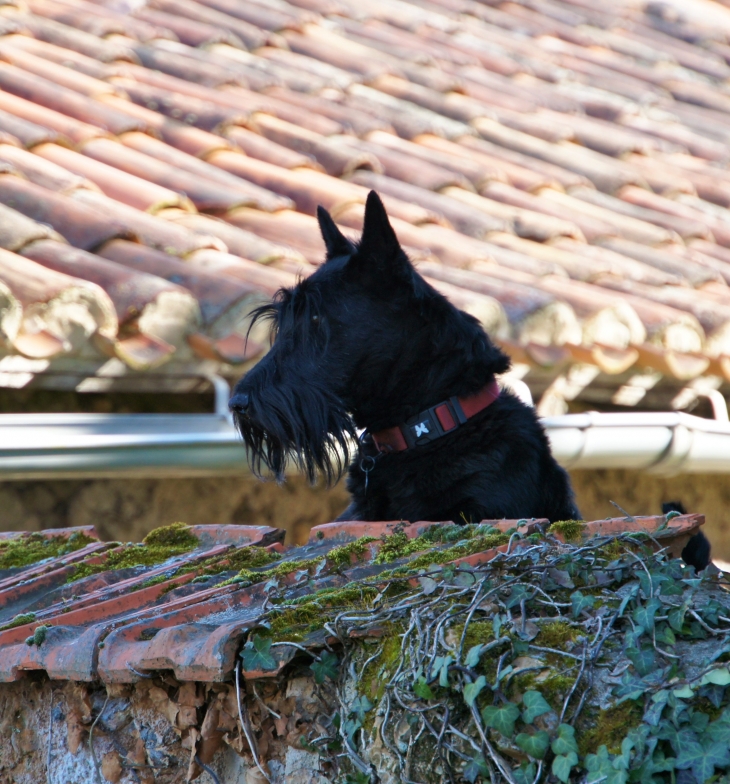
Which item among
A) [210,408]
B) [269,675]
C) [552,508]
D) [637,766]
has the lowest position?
[210,408]

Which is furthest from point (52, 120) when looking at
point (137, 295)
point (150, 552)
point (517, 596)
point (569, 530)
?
point (517, 596)

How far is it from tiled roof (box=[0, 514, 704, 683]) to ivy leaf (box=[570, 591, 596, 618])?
0.23 meters

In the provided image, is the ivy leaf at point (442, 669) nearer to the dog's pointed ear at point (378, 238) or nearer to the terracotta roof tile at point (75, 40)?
the dog's pointed ear at point (378, 238)

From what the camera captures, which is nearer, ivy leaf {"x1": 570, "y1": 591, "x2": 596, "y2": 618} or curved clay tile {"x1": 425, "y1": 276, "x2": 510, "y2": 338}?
ivy leaf {"x1": 570, "y1": 591, "x2": 596, "y2": 618}

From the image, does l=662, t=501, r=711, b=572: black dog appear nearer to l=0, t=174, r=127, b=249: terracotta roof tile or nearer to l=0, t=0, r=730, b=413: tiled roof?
l=0, t=0, r=730, b=413: tiled roof

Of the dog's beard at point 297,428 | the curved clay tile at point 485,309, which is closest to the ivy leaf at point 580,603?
the dog's beard at point 297,428

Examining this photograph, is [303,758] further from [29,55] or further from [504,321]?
[29,55]

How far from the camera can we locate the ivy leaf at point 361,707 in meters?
1.48

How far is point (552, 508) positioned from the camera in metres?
3.14

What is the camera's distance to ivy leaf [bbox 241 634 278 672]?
1530 millimetres

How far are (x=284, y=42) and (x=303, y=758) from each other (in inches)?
235

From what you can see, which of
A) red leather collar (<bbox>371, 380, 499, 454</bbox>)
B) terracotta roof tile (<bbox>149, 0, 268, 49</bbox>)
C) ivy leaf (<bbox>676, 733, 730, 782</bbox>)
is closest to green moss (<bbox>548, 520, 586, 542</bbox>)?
ivy leaf (<bbox>676, 733, 730, 782</bbox>)

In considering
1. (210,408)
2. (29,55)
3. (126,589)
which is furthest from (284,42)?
(126,589)

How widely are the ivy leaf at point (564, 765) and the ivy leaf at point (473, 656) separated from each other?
0.18 metres
